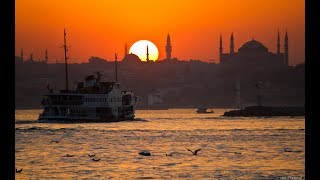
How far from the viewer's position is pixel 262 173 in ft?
98.7

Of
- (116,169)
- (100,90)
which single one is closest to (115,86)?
(100,90)

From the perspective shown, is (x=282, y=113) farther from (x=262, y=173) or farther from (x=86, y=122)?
(x=262, y=173)

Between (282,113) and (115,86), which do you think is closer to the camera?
(115,86)

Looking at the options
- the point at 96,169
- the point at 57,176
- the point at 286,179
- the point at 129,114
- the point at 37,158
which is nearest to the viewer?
the point at 286,179

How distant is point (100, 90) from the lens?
319ft
